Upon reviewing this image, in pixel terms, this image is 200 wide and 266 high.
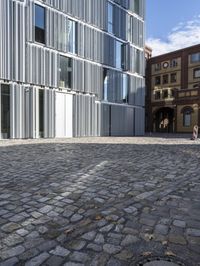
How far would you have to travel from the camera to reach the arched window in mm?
42997

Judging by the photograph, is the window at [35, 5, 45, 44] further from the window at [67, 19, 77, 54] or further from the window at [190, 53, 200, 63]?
the window at [190, 53, 200, 63]

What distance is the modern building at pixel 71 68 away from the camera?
67.7 ft

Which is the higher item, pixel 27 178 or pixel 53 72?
pixel 53 72

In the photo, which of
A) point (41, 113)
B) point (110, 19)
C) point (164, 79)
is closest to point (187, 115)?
point (164, 79)

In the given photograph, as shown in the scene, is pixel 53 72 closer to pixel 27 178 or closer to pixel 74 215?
pixel 27 178

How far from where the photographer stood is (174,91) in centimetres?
4672

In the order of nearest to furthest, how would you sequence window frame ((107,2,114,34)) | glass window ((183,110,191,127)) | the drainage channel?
the drainage channel < window frame ((107,2,114,34)) < glass window ((183,110,191,127))

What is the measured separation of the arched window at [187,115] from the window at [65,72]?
23812 mm

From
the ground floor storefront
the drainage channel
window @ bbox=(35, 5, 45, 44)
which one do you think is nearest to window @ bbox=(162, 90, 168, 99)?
the ground floor storefront

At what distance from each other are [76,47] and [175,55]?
2851 cm

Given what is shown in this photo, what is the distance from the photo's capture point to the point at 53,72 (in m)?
23.4

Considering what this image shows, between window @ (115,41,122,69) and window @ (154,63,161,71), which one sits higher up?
window @ (154,63,161,71)

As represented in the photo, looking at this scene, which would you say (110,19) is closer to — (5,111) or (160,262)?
(5,111)

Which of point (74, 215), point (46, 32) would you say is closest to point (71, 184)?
point (74, 215)
